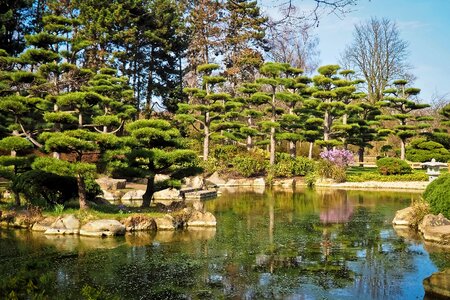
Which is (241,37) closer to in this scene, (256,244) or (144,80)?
(144,80)

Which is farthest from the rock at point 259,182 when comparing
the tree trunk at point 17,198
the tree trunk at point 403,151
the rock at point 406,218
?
the tree trunk at point 17,198

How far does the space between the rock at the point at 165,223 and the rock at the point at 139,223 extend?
12 cm

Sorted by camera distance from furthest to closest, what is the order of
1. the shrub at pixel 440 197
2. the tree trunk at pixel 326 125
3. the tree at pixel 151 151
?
the tree trunk at pixel 326 125, the tree at pixel 151 151, the shrub at pixel 440 197

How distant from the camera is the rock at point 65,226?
966 centimetres

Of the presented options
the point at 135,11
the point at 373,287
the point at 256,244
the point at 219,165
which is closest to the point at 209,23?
the point at 135,11

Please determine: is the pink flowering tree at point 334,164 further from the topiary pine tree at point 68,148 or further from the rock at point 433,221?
the topiary pine tree at point 68,148

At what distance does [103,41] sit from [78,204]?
14.3 m

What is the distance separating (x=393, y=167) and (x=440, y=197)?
1208 centimetres

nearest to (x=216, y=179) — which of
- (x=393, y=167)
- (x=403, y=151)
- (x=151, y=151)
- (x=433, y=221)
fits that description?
(x=393, y=167)

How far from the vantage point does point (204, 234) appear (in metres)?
9.95

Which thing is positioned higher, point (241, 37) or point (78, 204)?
point (241, 37)

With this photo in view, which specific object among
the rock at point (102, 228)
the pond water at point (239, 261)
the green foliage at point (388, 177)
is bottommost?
the pond water at point (239, 261)

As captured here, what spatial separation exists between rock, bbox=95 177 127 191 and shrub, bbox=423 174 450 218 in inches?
392

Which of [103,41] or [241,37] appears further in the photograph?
[241,37]
